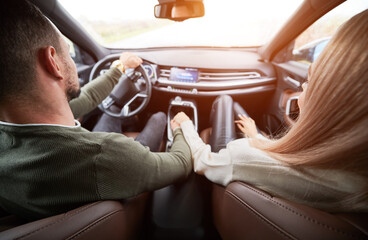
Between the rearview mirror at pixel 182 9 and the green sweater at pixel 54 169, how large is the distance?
127cm

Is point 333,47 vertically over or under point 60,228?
over

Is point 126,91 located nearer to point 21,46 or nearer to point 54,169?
point 21,46

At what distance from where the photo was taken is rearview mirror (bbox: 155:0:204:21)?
1507 mm

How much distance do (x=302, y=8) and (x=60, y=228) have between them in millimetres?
1890

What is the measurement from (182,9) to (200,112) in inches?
44.5

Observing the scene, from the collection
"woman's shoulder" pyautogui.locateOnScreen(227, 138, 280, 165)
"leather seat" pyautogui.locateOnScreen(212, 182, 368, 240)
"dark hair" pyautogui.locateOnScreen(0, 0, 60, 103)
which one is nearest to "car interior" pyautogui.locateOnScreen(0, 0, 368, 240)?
"leather seat" pyautogui.locateOnScreen(212, 182, 368, 240)

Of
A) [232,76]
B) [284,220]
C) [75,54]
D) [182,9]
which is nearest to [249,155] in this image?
[284,220]

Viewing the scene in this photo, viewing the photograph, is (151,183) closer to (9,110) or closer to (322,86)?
(9,110)

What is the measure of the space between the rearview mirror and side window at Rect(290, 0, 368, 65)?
96 cm

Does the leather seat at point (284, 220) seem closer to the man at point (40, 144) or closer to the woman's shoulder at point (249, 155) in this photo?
the woman's shoulder at point (249, 155)

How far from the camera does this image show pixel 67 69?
909 mm

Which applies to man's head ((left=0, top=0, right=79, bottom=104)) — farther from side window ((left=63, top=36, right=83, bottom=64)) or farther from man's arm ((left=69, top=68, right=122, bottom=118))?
side window ((left=63, top=36, right=83, bottom=64))

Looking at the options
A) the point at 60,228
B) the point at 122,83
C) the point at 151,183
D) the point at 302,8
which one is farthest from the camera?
the point at 122,83

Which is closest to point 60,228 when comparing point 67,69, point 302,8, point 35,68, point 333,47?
point 35,68
